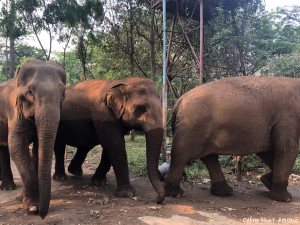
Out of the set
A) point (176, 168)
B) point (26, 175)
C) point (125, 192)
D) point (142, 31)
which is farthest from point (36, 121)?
point (142, 31)

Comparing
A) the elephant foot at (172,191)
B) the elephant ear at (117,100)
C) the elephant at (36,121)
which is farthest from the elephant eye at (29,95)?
the elephant foot at (172,191)

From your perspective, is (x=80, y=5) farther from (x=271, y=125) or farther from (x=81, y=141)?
(x=271, y=125)

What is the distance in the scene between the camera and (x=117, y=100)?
17.1 ft

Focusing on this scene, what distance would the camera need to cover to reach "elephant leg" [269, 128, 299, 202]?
5137 mm

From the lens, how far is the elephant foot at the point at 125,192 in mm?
5184

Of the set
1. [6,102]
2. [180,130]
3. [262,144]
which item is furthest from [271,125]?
[6,102]

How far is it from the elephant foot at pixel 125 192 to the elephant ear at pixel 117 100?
52.5 inches

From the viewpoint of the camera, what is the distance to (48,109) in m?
3.88

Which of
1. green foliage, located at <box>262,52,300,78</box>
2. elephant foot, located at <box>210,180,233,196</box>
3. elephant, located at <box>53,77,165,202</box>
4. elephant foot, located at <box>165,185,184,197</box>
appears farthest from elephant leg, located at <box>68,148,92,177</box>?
green foliage, located at <box>262,52,300,78</box>

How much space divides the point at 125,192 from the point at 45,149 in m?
1.98

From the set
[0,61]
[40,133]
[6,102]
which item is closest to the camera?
[40,133]

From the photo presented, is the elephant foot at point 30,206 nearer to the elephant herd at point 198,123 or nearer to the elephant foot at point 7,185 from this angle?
the elephant herd at point 198,123

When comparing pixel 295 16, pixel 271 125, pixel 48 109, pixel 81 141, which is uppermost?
pixel 295 16

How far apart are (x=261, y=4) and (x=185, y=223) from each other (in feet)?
41.2
